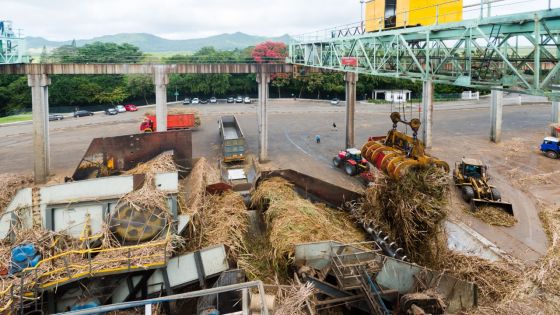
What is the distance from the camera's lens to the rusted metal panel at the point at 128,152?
13.6 meters

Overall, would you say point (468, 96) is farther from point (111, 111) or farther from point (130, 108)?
point (111, 111)

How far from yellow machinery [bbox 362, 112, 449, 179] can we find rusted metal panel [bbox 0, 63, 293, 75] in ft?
35.7

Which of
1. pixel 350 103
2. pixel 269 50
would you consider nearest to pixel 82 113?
pixel 269 50

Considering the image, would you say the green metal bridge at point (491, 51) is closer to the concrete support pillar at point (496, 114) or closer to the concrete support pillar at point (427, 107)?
the concrete support pillar at point (427, 107)

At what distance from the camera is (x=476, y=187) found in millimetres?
16906

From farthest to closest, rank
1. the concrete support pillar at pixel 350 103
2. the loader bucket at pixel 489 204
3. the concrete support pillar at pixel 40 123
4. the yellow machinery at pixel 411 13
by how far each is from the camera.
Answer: the concrete support pillar at pixel 350 103 < the concrete support pillar at pixel 40 123 < the loader bucket at pixel 489 204 < the yellow machinery at pixel 411 13

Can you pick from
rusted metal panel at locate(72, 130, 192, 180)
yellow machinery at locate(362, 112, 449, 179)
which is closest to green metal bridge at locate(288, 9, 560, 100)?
yellow machinery at locate(362, 112, 449, 179)

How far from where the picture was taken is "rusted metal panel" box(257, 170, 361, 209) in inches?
548

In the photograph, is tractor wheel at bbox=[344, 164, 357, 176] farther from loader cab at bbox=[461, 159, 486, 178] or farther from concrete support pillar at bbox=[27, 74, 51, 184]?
concrete support pillar at bbox=[27, 74, 51, 184]

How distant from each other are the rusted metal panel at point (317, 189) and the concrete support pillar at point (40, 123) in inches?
563

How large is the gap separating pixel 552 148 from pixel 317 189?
18.8 m

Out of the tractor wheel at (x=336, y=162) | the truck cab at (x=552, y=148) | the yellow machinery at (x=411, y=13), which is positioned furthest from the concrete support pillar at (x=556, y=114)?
the yellow machinery at (x=411, y=13)

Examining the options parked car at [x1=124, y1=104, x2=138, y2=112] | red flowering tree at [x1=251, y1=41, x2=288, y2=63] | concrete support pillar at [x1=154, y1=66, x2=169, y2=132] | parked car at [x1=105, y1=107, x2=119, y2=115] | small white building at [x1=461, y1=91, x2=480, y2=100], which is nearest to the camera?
concrete support pillar at [x1=154, y1=66, x2=169, y2=132]

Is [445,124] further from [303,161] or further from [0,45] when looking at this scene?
[0,45]
